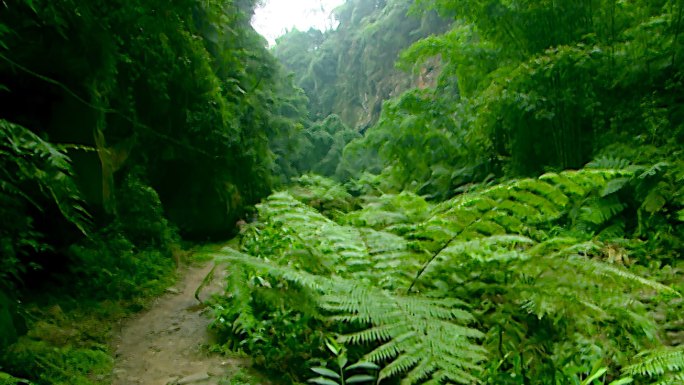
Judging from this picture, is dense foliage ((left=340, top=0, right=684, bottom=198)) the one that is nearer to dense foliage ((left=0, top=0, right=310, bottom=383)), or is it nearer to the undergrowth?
the undergrowth

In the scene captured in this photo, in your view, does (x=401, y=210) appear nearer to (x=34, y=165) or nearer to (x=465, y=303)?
(x=465, y=303)

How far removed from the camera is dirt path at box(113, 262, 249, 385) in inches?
98.1

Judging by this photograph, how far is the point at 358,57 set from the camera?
3173 centimetres

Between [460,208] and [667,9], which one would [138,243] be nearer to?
[460,208]

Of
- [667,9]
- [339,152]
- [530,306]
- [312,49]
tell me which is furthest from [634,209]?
[312,49]

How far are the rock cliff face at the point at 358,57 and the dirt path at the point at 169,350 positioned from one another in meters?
22.0

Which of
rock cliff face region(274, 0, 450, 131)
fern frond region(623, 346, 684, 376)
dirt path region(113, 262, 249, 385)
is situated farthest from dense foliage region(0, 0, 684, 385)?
rock cliff face region(274, 0, 450, 131)

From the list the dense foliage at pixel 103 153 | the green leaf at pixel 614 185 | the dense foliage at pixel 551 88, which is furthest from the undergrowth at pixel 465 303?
the dense foliage at pixel 551 88

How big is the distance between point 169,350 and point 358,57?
102 feet

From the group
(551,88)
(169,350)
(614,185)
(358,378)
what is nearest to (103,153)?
Result: (169,350)

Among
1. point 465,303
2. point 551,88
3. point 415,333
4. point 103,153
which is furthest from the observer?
point 103,153

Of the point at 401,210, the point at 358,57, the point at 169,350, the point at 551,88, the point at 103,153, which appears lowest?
the point at 169,350

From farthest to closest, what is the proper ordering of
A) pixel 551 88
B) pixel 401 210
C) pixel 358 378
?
pixel 551 88
pixel 401 210
pixel 358 378

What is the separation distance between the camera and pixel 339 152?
22234 mm
